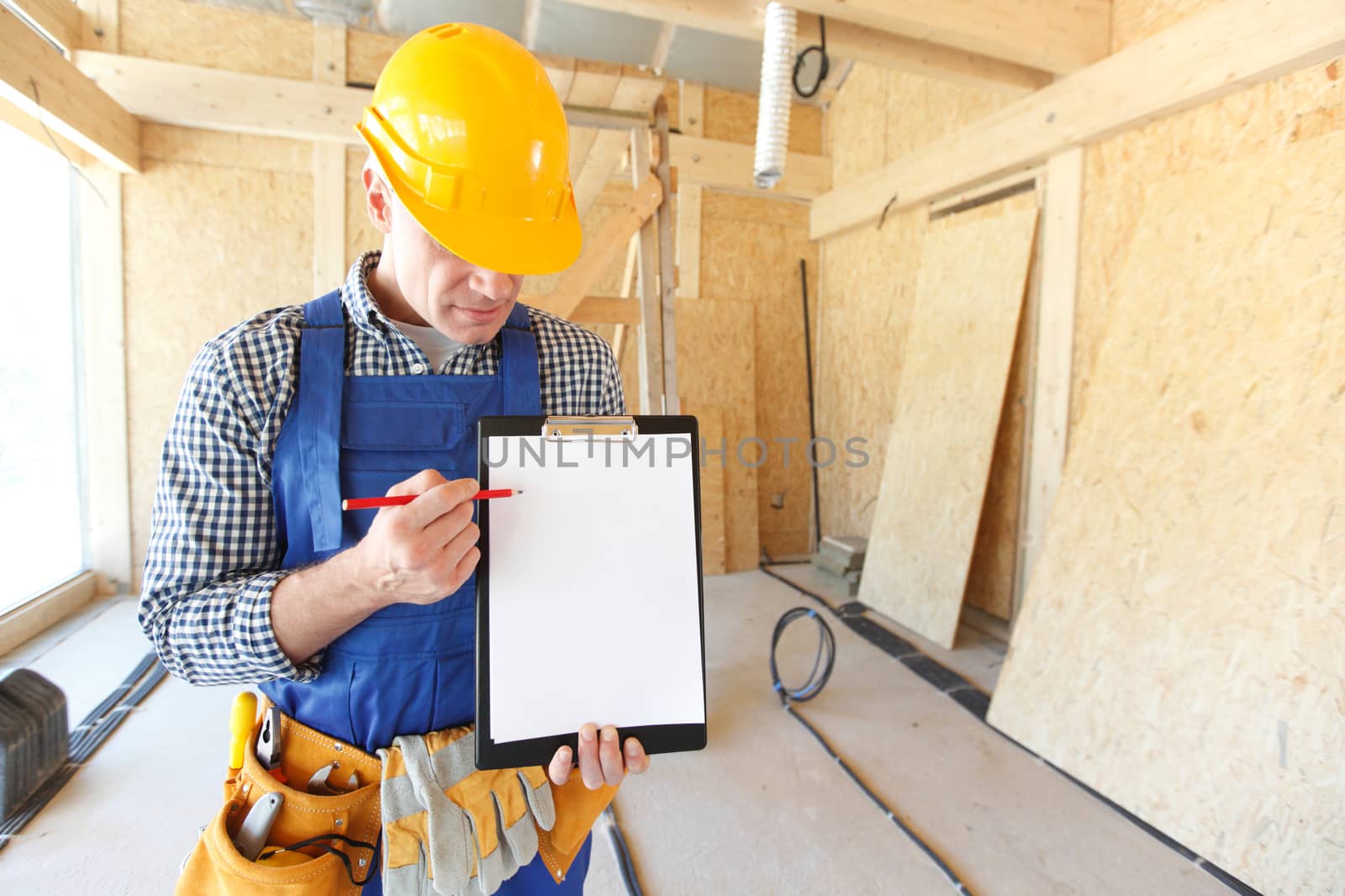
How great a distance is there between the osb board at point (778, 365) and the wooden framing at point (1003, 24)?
221 cm

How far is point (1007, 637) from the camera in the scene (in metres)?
3.53

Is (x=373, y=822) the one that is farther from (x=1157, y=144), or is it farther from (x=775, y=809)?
(x=1157, y=144)

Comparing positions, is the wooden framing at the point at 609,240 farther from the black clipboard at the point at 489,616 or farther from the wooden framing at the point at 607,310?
the black clipboard at the point at 489,616

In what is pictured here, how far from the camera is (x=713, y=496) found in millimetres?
4723

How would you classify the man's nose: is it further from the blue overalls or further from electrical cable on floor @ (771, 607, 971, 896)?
electrical cable on floor @ (771, 607, 971, 896)

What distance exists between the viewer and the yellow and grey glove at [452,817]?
76 centimetres

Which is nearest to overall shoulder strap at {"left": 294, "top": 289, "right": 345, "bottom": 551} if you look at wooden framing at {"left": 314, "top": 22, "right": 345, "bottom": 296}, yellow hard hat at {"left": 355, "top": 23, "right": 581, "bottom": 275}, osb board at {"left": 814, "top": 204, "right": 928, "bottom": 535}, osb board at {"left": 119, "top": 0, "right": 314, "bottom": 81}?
yellow hard hat at {"left": 355, "top": 23, "right": 581, "bottom": 275}

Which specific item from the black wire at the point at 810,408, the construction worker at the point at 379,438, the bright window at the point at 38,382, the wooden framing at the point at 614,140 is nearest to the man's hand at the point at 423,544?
the construction worker at the point at 379,438

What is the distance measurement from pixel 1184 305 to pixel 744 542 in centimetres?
306

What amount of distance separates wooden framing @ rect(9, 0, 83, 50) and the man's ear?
3.84 m

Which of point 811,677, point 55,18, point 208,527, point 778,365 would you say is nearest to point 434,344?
point 208,527

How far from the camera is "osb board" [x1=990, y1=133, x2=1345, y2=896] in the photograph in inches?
75.7

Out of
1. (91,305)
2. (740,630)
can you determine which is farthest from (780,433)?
(91,305)

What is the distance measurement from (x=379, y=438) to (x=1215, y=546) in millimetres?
2584
